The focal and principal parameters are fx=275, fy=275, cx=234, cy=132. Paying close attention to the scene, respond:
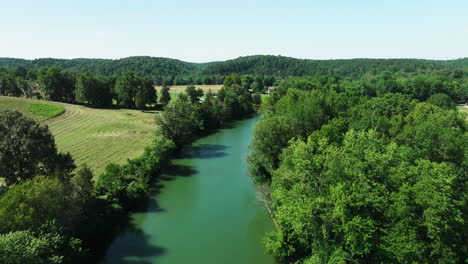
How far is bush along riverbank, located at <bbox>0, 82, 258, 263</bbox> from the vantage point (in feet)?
46.9

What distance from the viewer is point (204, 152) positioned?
146 feet

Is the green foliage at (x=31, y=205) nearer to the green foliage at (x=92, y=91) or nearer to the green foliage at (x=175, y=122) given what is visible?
the green foliage at (x=175, y=122)

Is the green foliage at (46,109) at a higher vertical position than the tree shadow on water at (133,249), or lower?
higher

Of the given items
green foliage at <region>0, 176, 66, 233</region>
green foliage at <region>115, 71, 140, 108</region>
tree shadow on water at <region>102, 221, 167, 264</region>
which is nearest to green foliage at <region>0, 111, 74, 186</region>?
green foliage at <region>0, 176, 66, 233</region>

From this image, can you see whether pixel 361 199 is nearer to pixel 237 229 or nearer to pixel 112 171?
pixel 237 229

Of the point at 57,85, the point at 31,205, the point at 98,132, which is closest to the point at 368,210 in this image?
the point at 31,205

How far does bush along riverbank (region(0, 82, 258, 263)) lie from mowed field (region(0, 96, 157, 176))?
842 cm

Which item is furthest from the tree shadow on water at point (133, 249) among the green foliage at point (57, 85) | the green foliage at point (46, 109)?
the green foliage at point (57, 85)

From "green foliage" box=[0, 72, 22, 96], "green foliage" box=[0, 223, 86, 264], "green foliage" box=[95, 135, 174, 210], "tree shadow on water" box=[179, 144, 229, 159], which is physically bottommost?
"tree shadow on water" box=[179, 144, 229, 159]

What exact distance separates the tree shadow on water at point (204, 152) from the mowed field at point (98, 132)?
6631mm

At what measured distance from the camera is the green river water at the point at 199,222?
63.9 feet

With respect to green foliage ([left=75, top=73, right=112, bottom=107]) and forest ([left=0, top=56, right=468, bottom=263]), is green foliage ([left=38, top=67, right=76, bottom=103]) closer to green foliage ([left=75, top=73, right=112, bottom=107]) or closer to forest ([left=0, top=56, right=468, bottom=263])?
green foliage ([left=75, top=73, right=112, bottom=107])

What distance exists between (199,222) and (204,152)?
2083 centimetres

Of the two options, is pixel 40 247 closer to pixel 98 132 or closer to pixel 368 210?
pixel 368 210
